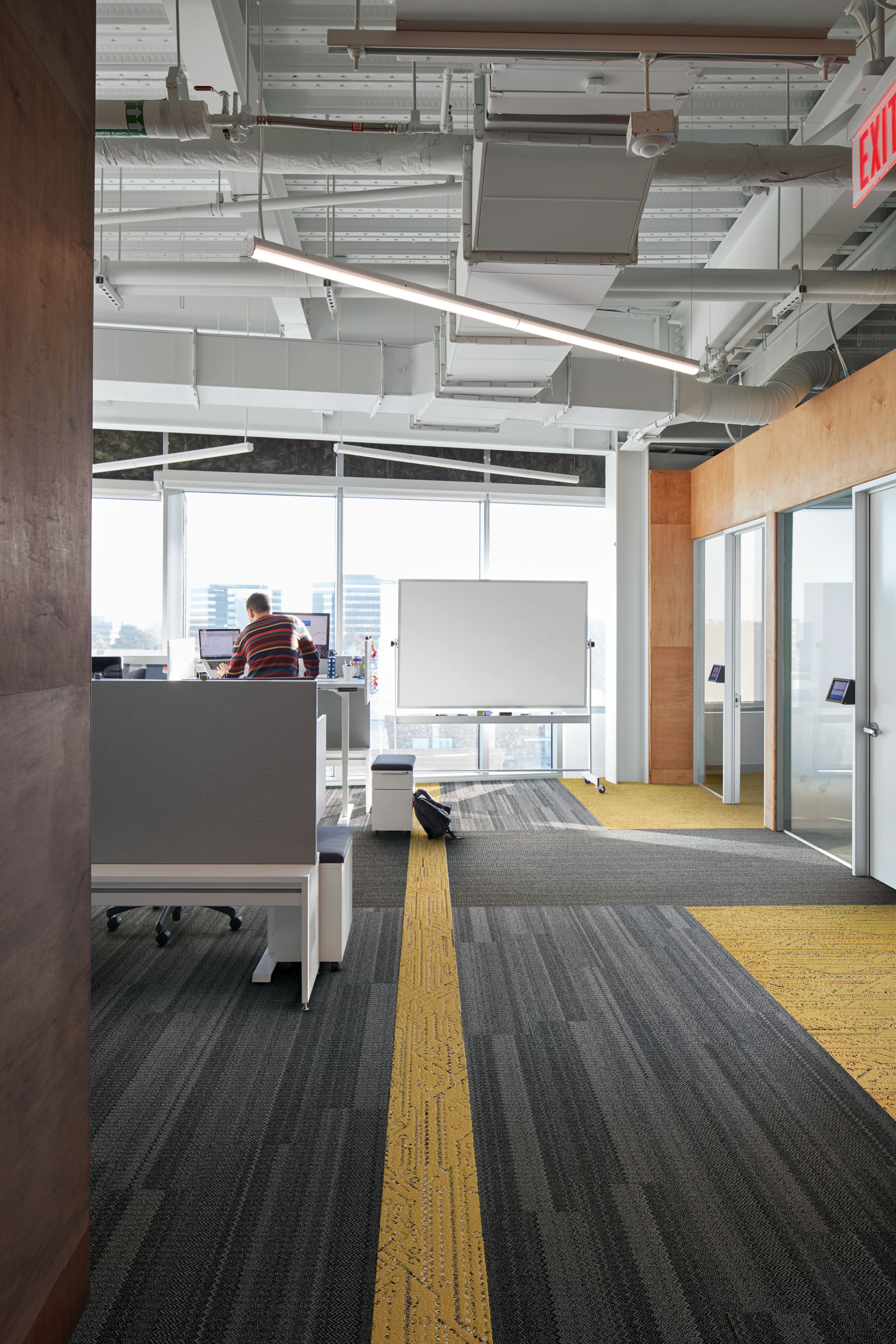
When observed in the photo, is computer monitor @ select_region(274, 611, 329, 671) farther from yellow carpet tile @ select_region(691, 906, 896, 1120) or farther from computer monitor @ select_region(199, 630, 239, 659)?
yellow carpet tile @ select_region(691, 906, 896, 1120)

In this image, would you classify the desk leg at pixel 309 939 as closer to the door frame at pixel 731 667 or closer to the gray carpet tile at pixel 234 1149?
the gray carpet tile at pixel 234 1149

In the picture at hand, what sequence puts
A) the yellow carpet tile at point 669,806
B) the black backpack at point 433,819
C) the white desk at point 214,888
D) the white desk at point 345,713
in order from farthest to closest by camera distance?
1. the yellow carpet tile at point 669,806
2. the white desk at point 345,713
3. the black backpack at point 433,819
4. the white desk at point 214,888

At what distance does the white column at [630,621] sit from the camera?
8.02m

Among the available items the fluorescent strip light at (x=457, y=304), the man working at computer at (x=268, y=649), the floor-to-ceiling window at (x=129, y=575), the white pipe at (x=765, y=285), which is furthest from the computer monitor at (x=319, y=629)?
the white pipe at (x=765, y=285)

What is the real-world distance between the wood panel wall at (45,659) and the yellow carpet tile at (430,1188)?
0.70 metres

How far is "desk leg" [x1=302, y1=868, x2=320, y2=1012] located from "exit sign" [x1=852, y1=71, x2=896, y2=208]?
2.80m

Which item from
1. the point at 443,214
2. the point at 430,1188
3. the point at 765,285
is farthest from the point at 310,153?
the point at 430,1188

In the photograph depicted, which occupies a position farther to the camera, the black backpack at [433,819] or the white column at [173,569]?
the white column at [173,569]

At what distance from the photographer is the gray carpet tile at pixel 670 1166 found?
1777mm

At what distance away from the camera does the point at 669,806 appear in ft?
22.7

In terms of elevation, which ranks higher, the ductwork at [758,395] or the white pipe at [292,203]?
the white pipe at [292,203]

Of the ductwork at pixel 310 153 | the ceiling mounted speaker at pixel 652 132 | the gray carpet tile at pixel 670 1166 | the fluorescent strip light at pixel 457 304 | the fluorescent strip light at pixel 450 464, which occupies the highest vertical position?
the ductwork at pixel 310 153

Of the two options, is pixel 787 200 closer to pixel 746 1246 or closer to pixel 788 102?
pixel 788 102

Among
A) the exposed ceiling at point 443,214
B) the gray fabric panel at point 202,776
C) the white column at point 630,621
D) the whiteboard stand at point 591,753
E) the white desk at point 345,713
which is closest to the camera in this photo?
the exposed ceiling at point 443,214
